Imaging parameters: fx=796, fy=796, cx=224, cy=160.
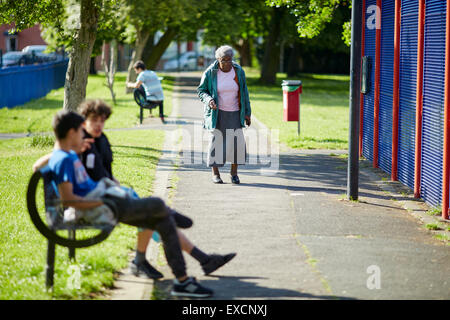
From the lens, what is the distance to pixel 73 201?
5.30 m

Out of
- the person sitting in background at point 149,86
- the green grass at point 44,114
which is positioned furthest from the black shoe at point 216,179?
the person sitting in background at point 149,86

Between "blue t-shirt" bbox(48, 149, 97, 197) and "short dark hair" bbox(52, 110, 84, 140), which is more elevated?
"short dark hair" bbox(52, 110, 84, 140)

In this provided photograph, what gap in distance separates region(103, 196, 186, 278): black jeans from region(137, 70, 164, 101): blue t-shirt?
44.2 ft

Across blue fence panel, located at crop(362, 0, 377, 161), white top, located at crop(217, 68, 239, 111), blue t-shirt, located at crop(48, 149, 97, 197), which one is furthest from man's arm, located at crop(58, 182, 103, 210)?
blue fence panel, located at crop(362, 0, 377, 161)

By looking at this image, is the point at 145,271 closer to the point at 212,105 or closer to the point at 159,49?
the point at 212,105

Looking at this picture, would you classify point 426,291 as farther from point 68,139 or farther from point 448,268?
point 68,139

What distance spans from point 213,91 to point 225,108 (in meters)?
0.28

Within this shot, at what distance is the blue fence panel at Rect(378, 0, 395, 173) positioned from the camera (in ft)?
36.8

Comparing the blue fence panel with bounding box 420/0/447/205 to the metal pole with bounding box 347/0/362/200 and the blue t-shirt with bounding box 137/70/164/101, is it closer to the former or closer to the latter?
the metal pole with bounding box 347/0/362/200

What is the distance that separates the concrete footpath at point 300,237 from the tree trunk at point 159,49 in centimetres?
2584

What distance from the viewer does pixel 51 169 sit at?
208 inches

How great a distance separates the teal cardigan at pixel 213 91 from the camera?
33.9ft

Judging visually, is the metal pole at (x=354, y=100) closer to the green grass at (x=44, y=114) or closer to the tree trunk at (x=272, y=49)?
the green grass at (x=44, y=114)
